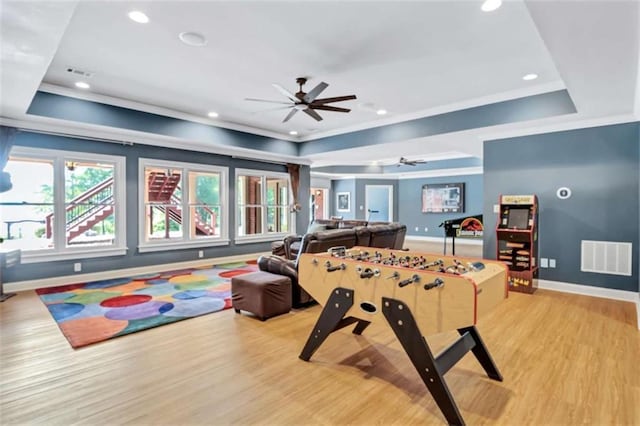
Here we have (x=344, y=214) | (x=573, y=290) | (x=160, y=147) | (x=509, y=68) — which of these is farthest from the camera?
(x=344, y=214)

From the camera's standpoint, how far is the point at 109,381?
2430 mm

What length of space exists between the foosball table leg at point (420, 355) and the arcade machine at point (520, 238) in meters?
3.57

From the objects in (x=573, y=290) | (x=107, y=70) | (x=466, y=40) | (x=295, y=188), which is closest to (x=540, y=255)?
(x=573, y=290)

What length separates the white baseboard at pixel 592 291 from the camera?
446 cm

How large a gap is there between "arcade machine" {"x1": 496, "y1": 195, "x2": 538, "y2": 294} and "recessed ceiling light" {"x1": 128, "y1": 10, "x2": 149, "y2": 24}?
5.19m

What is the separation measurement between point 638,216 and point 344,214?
9509 millimetres

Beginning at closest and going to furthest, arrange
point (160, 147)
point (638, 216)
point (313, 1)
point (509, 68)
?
point (313, 1), point (509, 68), point (638, 216), point (160, 147)

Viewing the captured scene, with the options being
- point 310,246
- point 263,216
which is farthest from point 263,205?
point 310,246

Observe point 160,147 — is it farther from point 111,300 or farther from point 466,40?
point 466,40

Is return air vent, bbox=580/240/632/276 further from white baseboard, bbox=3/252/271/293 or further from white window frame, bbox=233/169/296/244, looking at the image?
white baseboard, bbox=3/252/271/293

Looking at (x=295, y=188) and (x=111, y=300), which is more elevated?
(x=295, y=188)

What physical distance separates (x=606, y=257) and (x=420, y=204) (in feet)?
25.6

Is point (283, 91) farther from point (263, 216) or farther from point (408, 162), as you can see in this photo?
point (408, 162)

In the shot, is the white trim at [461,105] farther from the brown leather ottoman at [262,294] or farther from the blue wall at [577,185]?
the brown leather ottoman at [262,294]
